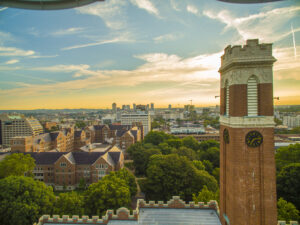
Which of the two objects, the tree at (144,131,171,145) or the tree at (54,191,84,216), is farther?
the tree at (144,131,171,145)

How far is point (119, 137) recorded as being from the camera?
83062 millimetres

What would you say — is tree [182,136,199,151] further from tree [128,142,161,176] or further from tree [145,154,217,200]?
tree [145,154,217,200]

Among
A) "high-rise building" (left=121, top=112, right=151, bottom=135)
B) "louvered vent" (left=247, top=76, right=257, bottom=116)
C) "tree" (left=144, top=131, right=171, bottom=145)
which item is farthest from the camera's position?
"high-rise building" (left=121, top=112, right=151, bottom=135)

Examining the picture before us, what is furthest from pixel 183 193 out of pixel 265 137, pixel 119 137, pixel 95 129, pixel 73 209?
pixel 95 129

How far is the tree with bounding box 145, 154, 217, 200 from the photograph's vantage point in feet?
117

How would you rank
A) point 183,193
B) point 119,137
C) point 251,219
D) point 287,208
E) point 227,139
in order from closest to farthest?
point 251,219, point 227,139, point 287,208, point 183,193, point 119,137

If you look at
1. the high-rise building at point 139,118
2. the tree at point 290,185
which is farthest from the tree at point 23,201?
the high-rise building at point 139,118

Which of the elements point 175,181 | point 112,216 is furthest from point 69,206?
point 175,181

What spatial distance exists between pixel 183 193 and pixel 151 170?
8.20 metres

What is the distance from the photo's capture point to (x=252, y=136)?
13.8m

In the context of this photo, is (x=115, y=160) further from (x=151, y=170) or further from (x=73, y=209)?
(x=73, y=209)

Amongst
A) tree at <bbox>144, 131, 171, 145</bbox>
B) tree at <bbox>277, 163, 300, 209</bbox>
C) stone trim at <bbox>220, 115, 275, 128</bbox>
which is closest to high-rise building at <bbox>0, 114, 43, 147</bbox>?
tree at <bbox>144, 131, 171, 145</bbox>

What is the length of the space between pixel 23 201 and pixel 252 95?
117 ft

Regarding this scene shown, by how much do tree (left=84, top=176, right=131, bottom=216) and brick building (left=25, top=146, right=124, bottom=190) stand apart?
18.0 metres
